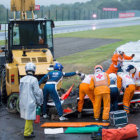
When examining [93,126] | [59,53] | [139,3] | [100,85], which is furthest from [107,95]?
[139,3]

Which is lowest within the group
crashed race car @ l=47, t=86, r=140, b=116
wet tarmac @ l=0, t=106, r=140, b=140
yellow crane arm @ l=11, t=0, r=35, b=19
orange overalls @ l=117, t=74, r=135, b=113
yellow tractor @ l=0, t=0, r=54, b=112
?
wet tarmac @ l=0, t=106, r=140, b=140

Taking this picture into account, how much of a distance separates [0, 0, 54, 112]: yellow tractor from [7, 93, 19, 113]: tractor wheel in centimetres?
3

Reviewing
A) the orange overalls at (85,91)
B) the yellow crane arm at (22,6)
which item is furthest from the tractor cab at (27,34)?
the orange overalls at (85,91)

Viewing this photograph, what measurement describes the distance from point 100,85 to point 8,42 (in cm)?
414

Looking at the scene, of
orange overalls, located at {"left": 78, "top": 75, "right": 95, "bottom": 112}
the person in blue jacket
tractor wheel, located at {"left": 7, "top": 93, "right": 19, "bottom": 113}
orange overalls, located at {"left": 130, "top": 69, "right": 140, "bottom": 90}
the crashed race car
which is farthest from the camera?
orange overalls, located at {"left": 130, "top": 69, "right": 140, "bottom": 90}

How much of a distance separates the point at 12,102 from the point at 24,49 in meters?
2.13

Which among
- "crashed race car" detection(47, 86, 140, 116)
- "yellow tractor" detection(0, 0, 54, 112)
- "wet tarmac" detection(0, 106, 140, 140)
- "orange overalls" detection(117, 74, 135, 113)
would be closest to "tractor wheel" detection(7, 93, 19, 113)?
"yellow tractor" detection(0, 0, 54, 112)

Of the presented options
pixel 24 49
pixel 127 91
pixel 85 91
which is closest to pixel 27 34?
pixel 24 49

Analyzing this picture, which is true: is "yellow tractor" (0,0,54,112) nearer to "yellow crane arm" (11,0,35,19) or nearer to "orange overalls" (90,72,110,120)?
"yellow crane arm" (11,0,35,19)

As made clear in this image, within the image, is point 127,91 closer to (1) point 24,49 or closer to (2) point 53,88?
(2) point 53,88

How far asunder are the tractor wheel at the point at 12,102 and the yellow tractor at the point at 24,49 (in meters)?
0.03

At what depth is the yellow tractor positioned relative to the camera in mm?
11062

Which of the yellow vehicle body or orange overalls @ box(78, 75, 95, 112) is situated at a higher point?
the yellow vehicle body

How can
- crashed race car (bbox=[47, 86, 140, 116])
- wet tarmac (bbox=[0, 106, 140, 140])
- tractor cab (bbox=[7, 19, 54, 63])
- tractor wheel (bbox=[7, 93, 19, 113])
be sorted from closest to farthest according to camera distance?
1. wet tarmac (bbox=[0, 106, 140, 140])
2. crashed race car (bbox=[47, 86, 140, 116])
3. tractor wheel (bbox=[7, 93, 19, 113])
4. tractor cab (bbox=[7, 19, 54, 63])
